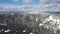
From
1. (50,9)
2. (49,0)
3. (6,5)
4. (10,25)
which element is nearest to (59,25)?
(50,9)

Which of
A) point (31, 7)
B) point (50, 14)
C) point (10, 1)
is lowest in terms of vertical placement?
point (50, 14)

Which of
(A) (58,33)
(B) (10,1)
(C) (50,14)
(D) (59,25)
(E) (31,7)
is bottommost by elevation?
(A) (58,33)

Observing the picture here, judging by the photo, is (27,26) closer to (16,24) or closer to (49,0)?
(16,24)

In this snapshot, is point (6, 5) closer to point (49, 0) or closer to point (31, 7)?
point (31, 7)

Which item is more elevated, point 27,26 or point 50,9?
point 50,9

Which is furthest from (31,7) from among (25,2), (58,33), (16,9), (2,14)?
(58,33)

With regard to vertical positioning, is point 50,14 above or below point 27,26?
above

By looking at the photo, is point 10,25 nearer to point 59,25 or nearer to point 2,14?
point 2,14
